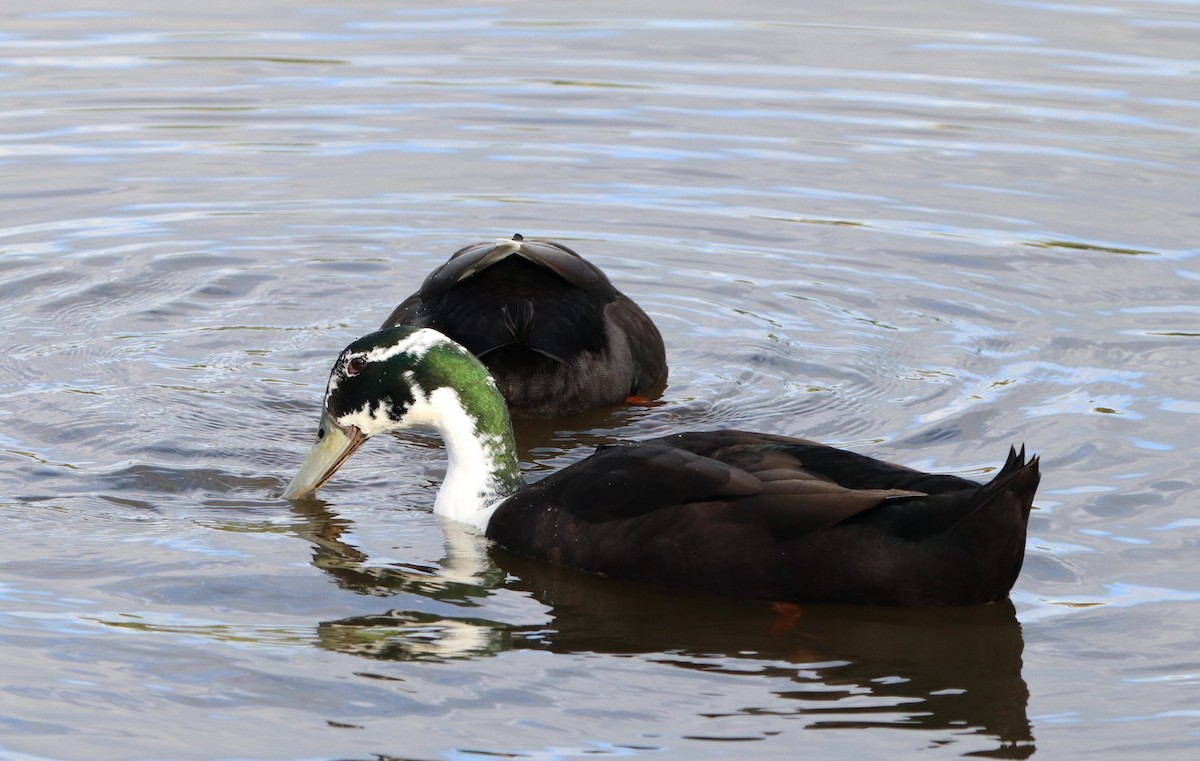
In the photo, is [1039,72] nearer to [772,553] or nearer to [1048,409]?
[1048,409]

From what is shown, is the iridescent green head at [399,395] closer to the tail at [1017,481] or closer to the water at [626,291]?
the water at [626,291]

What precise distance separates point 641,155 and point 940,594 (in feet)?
25.9

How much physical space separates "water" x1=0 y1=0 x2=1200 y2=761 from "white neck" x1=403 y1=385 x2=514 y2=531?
159 mm

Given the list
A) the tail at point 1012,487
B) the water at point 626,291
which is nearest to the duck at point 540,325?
the water at point 626,291

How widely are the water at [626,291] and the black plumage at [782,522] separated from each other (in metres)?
0.15

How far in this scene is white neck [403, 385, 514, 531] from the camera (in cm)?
796

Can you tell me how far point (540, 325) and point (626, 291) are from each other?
218 cm

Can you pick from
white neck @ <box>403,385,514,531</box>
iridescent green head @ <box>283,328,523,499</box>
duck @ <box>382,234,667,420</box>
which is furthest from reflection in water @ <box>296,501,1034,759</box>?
duck @ <box>382,234,667,420</box>

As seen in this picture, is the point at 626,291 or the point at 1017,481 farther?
the point at 626,291

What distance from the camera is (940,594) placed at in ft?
22.6

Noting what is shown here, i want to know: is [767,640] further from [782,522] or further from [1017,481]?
[1017,481]

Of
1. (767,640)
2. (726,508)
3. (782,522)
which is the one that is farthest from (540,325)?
(767,640)

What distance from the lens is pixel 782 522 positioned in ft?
22.7

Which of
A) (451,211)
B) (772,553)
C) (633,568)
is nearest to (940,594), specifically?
(772,553)
